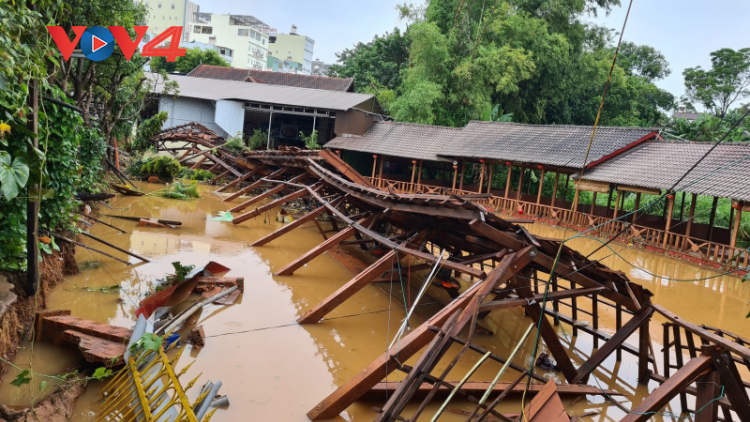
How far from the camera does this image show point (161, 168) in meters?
20.1

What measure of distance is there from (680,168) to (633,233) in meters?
2.67

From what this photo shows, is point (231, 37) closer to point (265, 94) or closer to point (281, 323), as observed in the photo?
point (265, 94)

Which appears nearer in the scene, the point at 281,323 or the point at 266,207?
the point at 281,323

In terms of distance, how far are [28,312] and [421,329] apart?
176 inches

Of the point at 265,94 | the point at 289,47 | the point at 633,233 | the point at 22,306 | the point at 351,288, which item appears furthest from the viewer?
the point at 289,47

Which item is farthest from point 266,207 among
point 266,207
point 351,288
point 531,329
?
point 531,329

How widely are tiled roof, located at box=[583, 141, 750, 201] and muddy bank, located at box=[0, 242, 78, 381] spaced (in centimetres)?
1539

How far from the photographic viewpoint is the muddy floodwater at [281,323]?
524 cm

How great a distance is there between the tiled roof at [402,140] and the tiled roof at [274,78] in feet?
39.0

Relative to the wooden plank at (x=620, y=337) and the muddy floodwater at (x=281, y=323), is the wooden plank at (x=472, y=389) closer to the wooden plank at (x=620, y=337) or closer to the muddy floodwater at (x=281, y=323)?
the muddy floodwater at (x=281, y=323)

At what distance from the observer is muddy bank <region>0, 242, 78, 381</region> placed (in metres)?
4.83

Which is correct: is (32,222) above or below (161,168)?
above

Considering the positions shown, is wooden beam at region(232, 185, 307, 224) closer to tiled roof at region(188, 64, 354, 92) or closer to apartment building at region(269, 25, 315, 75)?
tiled roof at region(188, 64, 354, 92)

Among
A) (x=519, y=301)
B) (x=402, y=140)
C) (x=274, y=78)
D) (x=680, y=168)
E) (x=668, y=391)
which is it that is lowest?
(x=668, y=391)
